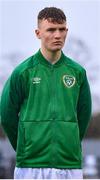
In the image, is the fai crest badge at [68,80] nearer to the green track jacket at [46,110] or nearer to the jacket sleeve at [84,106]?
the green track jacket at [46,110]

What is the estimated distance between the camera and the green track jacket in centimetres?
556

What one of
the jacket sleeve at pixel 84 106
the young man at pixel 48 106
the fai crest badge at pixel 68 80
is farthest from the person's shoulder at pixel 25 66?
the jacket sleeve at pixel 84 106

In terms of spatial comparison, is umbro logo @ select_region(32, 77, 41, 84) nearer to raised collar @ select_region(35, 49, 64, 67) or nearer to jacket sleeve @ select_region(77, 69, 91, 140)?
raised collar @ select_region(35, 49, 64, 67)

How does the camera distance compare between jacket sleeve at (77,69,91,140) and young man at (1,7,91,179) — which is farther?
jacket sleeve at (77,69,91,140)

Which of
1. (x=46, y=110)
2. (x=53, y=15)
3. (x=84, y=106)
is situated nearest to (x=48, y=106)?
(x=46, y=110)

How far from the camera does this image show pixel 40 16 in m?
5.70

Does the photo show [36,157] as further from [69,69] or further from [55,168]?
[69,69]

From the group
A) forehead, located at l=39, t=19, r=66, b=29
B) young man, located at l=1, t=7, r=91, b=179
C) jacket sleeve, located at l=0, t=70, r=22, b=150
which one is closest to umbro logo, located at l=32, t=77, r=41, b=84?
young man, located at l=1, t=7, r=91, b=179

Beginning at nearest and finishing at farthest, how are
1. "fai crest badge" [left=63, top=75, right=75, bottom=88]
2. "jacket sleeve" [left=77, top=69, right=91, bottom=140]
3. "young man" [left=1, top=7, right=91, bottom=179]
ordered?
"young man" [left=1, top=7, right=91, bottom=179] → "fai crest badge" [left=63, top=75, right=75, bottom=88] → "jacket sleeve" [left=77, top=69, right=91, bottom=140]

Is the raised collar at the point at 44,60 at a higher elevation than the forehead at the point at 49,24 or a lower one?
lower

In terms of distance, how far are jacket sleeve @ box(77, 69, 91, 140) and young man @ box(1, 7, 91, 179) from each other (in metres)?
0.08

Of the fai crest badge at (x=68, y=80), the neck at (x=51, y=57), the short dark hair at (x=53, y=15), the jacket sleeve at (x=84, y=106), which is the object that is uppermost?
the short dark hair at (x=53, y=15)

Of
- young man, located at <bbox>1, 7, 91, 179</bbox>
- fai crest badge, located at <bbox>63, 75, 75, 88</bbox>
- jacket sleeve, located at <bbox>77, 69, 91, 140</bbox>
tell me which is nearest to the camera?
young man, located at <bbox>1, 7, 91, 179</bbox>

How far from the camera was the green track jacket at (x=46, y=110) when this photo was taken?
18.2 ft
